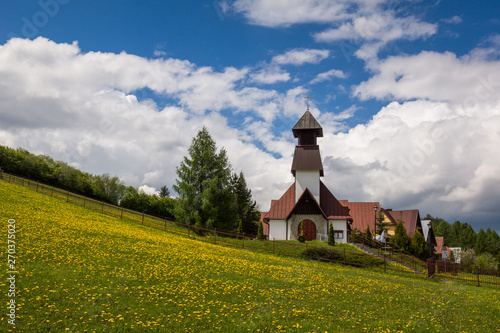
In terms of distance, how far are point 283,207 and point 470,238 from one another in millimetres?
120415

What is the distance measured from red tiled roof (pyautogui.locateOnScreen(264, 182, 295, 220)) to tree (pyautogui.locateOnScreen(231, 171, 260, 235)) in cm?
1849

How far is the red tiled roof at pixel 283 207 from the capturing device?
41.0 meters

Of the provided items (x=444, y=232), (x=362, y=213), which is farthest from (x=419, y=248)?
(x=444, y=232)

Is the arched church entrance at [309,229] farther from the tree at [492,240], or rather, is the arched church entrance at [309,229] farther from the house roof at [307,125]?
the tree at [492,240]

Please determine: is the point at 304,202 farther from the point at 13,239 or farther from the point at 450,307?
the point at 13,239

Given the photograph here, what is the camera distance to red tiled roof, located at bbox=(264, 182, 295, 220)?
4096cm

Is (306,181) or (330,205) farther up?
(306,181)

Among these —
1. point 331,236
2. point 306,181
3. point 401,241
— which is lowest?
point 401,241

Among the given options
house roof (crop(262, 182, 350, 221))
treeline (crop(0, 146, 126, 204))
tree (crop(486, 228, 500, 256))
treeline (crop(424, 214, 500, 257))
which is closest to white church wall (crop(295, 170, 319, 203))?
house roof (crop(262, 182, 350, 221))

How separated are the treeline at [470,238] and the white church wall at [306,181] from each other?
3225 inches

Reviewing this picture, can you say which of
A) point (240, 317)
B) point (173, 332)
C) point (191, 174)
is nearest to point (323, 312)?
point (240, 317)

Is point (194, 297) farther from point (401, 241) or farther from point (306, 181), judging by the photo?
point (401, 241)

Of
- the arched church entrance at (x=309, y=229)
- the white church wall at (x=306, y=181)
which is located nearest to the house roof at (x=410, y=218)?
the white church wall at (x=306, y=181)

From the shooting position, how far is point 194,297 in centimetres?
1216
